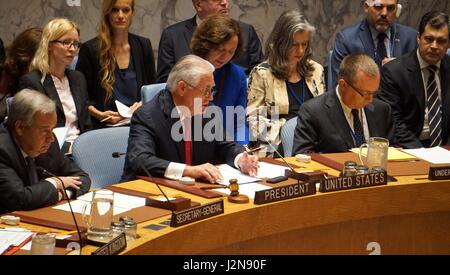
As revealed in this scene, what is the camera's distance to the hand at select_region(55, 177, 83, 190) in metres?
3.72

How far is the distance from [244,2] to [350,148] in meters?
2.89

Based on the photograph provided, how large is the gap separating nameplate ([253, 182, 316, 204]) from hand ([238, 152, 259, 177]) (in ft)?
1.46

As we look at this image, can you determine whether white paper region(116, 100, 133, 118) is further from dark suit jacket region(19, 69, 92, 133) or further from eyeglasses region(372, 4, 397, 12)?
eyeglasses region(372, 4, 397, 12)

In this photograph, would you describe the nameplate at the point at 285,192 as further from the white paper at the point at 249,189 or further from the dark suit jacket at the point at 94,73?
the dark suit jacket at the point at 94,73

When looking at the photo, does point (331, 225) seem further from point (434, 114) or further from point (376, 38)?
point (376, 38)

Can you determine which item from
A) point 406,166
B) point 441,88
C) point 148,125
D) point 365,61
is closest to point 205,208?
point 148,125

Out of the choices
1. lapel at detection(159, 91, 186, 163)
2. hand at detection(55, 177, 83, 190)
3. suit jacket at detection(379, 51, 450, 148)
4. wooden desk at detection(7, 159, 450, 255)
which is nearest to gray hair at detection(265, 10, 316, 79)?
suit jacket at detection(379, 51, 450, 148)

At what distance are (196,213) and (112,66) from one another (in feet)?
8.53

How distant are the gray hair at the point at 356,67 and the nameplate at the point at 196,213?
5.32ft

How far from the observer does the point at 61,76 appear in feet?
18.1

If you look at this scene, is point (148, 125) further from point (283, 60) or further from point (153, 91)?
point (283, 60)

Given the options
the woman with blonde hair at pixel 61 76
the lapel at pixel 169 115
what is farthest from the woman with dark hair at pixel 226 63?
the woman with blonde hair at pixel 61 76

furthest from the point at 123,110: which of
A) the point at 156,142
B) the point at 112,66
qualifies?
the point at 156,142

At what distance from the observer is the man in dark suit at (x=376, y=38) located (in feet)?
21.1
